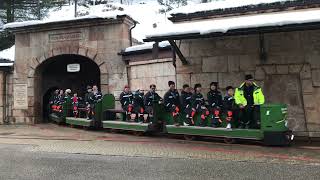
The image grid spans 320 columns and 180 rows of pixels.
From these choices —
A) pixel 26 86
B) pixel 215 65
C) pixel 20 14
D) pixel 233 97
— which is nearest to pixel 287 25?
pixel 233 97

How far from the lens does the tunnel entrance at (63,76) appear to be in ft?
64.2

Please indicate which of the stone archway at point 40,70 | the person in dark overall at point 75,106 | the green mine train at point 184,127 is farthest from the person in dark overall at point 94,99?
the stone archway at point 40,70

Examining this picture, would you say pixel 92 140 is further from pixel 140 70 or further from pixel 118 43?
pixel 118 43

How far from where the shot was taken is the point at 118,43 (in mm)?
17203

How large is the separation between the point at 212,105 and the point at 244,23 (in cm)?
249

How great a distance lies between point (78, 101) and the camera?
17.3 meters

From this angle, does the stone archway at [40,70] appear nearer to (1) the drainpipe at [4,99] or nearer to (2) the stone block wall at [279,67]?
(1) the drainpipe at [4,99]

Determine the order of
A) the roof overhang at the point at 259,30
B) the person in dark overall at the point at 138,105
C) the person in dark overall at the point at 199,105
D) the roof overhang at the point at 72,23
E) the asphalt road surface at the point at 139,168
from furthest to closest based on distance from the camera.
A: the roof overhang at the point at 72,23 < the person in dark overall at the point at 138,105 < the person in dark overall at the point at 199,105 < the roof overhang at the point at 259,30 < the asphalt road surface at the point at 139,168

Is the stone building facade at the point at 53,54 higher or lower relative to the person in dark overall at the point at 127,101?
higher

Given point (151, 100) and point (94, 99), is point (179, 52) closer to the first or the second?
point (151, 100)

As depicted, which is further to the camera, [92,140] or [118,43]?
[118,43]

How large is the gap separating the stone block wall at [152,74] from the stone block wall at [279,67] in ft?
6.23

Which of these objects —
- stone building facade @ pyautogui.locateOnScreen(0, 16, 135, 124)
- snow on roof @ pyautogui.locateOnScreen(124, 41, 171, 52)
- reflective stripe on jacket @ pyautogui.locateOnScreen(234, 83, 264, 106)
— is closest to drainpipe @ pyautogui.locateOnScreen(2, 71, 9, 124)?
stone building facade @ pyautogui.locateOnScreen(0, 16, 135, 124)

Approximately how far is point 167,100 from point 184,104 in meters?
0.58
